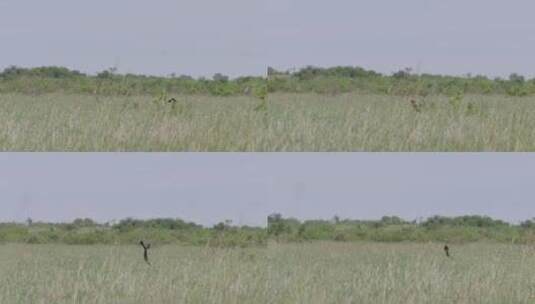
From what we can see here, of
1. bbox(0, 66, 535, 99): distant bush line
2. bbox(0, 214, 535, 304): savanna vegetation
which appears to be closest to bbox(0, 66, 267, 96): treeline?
bbox(0, 66, 535, 99): distant bush line

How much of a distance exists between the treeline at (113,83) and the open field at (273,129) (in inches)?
73.5

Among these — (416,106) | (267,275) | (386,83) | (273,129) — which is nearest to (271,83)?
(386,83)

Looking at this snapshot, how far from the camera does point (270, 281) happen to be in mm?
14219

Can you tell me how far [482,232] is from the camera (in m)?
25.8

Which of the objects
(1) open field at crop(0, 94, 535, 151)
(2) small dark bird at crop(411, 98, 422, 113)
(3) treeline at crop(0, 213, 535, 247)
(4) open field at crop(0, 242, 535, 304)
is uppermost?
(2) small dark bird at crop(411, 98, 422, 113)

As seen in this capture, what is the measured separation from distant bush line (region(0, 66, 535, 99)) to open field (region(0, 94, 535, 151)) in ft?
5.50

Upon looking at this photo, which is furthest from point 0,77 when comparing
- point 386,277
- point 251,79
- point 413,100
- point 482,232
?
point 482,232

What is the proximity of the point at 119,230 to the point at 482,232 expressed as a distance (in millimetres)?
6339

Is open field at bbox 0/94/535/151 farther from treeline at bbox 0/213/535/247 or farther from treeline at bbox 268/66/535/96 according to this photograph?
treeline at bbox 0/213/535/247

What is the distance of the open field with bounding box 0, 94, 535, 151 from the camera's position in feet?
50.0

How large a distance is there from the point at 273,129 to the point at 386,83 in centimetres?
456

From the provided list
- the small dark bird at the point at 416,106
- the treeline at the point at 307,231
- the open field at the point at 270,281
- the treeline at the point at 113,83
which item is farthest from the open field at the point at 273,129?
the treeline at the point at 307,231

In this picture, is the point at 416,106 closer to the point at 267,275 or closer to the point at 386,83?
the point at 386,83

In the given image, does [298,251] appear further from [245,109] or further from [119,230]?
[119,230]
